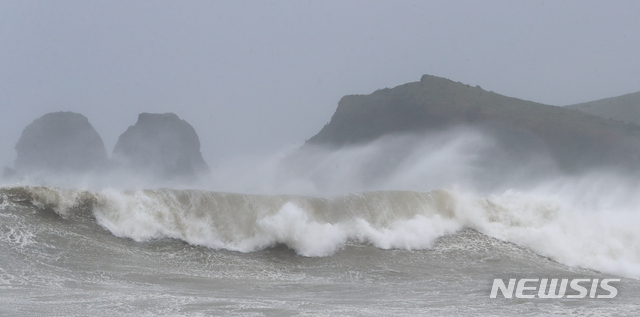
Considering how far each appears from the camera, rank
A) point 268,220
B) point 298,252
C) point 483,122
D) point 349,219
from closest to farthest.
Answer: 1. point 298,252
2. point 268,220
3. point 349,219
4. point 483,122

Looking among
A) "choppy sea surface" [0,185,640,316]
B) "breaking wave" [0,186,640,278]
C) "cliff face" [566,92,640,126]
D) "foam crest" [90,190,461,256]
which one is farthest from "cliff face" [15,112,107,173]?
"choppy sea surface" [0,185,640,316]

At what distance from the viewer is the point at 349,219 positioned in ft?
53.3

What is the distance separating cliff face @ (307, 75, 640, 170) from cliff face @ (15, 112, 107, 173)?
37.2 metres

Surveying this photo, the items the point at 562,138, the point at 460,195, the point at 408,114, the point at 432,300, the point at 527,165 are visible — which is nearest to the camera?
the point at 432,300

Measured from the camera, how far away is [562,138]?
59812 millimetres

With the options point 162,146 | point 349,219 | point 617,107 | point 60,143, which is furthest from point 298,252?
point 60,143

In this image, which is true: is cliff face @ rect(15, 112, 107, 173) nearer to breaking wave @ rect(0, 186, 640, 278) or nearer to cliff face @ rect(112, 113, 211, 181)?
cliff face @ rect(112, 113, 211, 181)

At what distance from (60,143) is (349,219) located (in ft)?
284

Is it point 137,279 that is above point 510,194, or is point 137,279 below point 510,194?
below

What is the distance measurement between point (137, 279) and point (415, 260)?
7.23 metres

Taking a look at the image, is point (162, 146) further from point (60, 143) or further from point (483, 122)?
point (483, 122)

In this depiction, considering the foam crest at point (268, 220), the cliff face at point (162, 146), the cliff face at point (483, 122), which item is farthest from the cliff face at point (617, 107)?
the foam crest at point (268, 220)

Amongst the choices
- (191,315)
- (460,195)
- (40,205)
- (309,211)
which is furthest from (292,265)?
(460,195)

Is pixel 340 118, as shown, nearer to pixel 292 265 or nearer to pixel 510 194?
pixel 510 194
